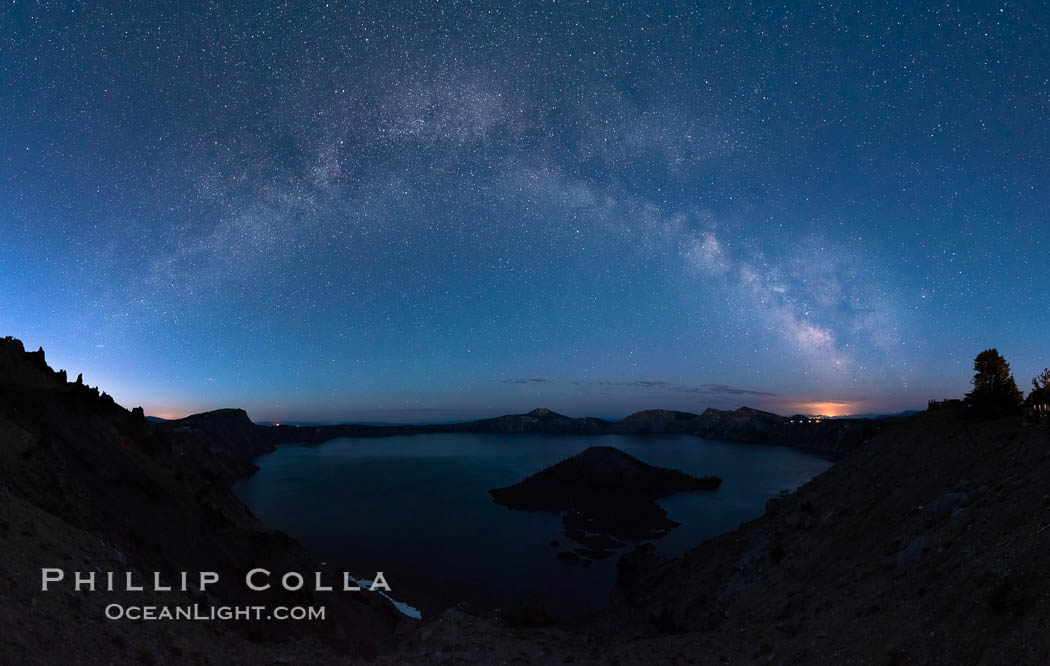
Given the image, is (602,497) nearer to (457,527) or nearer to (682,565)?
(457,527)

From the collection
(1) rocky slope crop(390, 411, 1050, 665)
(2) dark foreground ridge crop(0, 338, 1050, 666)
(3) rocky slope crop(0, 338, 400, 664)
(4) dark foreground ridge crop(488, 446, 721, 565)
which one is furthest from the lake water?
(3) rocky slope crop(0, 338, 400, 664)

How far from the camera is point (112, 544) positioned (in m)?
20.4

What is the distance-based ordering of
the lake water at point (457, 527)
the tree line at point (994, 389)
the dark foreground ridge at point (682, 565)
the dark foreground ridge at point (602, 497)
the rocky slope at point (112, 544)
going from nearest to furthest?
the dark foreground ridge at point (682, 565) → the rocky slope at point (112, 544) → the tree line at point (994, 389) → the lake water at point (457, 527) → the dark foreground ridge at point (602, 497)

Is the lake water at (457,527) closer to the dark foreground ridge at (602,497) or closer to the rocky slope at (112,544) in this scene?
the dark foreground ridge at (602,497)

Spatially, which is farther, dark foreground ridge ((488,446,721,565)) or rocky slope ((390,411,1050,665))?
dark foreground ridge ((488,446,721,565))

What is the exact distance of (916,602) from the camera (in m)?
14.2

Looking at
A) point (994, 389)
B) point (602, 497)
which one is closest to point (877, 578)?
point (994, 389)

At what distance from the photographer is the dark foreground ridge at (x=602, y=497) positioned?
76919mm

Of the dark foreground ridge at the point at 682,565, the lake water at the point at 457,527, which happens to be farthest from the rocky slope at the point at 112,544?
the lake water at the point at 457,527

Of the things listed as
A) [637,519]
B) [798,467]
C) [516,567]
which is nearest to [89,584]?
[516,567]

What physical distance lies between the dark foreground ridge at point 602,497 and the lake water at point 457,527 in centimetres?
330

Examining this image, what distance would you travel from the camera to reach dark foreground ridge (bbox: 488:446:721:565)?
76.9m

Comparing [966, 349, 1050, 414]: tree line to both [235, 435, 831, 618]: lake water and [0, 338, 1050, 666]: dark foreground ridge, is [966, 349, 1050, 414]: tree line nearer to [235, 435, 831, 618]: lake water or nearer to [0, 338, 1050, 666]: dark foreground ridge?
[0, 338, 1050, 666]: dark foreground ridge

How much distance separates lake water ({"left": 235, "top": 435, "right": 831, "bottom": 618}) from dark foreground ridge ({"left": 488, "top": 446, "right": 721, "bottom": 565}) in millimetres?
3303
